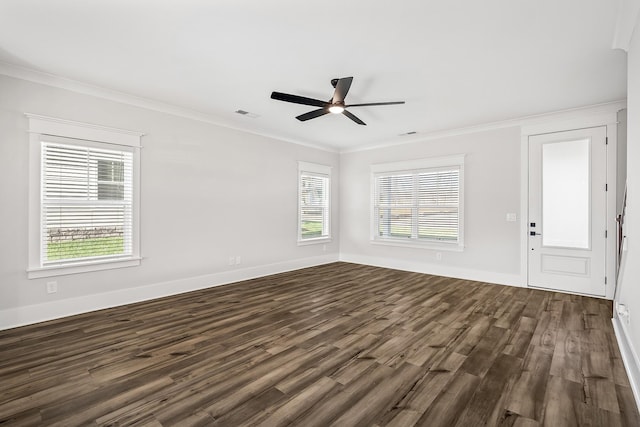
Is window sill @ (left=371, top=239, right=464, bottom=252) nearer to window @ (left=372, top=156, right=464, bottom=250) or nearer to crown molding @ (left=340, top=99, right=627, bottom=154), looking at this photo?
window @ (left=372, top=156, right=464, bottom=250)

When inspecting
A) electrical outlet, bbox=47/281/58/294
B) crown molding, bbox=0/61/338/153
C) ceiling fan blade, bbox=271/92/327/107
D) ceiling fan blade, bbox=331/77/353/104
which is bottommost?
electrical outlet, bbox=47/281/58/294

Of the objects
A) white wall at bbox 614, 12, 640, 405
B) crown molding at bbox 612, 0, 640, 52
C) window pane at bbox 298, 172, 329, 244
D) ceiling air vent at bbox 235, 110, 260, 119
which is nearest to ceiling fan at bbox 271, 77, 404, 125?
ceiling air vent at bbox 235, 110, 260, 119

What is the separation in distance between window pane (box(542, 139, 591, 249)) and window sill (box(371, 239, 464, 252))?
1354 millimetres

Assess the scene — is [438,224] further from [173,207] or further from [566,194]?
[173,207]

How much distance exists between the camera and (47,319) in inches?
137

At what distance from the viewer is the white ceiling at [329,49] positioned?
7.84 ft

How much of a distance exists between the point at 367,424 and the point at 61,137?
4.29 m

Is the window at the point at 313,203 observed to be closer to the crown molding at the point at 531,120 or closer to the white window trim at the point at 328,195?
the white window trim at the point at 328,195

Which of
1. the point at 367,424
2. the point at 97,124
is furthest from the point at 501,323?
the point at 97,124

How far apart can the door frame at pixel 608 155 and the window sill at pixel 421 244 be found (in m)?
1.05

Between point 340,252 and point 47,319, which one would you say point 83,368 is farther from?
point 340,252

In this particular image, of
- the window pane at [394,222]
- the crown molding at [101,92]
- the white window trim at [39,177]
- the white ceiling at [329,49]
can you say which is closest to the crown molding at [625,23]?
the white ceiling at [329,49]

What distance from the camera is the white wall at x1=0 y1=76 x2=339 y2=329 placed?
10.9ft

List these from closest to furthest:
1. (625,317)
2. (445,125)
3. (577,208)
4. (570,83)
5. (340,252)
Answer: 1. (625,317)
2. (570,83)
3. (577,208)
4. (445,125)
5. (340,252)
